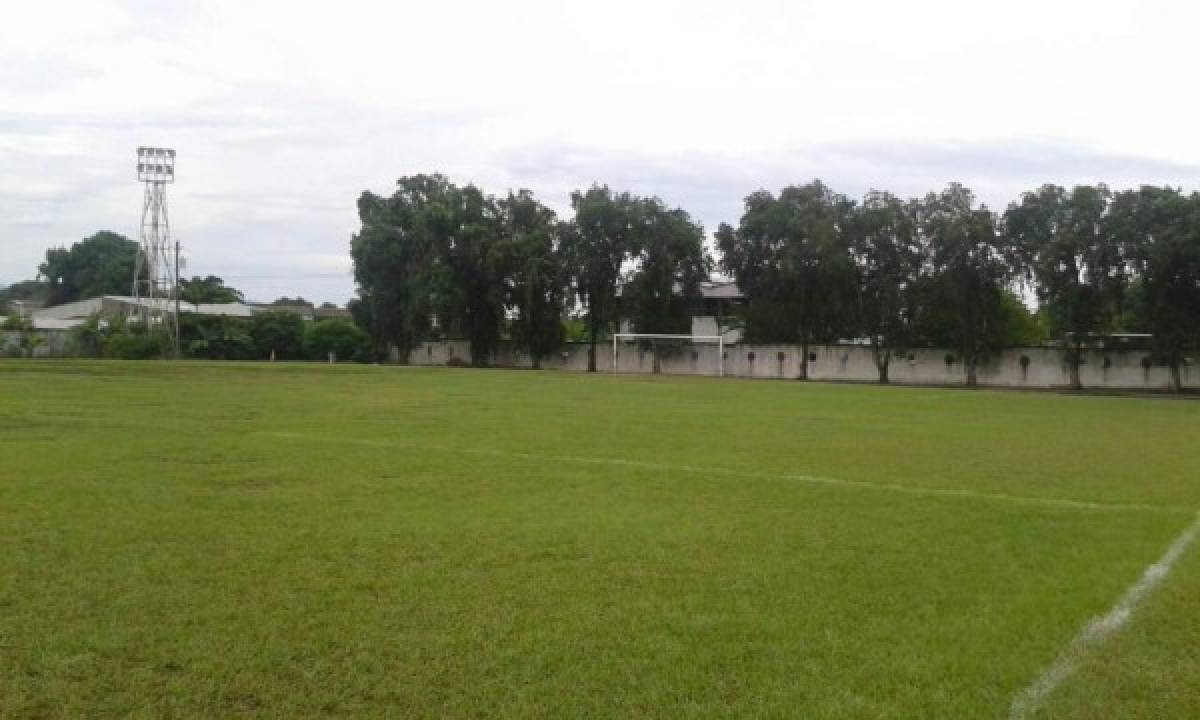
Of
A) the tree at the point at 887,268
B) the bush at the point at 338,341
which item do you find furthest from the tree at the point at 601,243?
the bush at the point at 338,341

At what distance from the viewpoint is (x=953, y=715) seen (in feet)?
15.6

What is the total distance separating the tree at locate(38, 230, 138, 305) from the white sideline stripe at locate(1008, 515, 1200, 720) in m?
109

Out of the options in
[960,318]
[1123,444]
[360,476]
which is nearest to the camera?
[360,476]

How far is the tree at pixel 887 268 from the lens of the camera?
57.2 m

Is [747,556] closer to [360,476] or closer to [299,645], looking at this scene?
[299,645]

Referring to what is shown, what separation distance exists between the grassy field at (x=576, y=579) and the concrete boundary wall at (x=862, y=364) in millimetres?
43076

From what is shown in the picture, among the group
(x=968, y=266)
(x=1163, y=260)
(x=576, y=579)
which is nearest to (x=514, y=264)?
(x=968, y=266)

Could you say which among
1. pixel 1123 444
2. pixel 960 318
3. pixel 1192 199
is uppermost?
pixel 1192 199

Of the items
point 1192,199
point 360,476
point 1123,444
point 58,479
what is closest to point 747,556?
point 360,476

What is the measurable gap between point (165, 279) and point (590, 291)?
29.0 meters

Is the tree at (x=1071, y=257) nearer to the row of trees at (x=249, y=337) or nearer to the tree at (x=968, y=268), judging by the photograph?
the tree at (x=968, y=268)

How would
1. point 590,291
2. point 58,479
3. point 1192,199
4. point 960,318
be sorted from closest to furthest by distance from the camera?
point 58,479
point 1192,199
point 960,318
point 590,291

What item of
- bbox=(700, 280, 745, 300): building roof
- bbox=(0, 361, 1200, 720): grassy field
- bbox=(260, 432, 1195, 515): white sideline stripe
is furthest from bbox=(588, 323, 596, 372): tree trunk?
bbox=(0, 361, 1200, 720): grassy field

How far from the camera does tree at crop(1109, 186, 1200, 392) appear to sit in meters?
46.3
